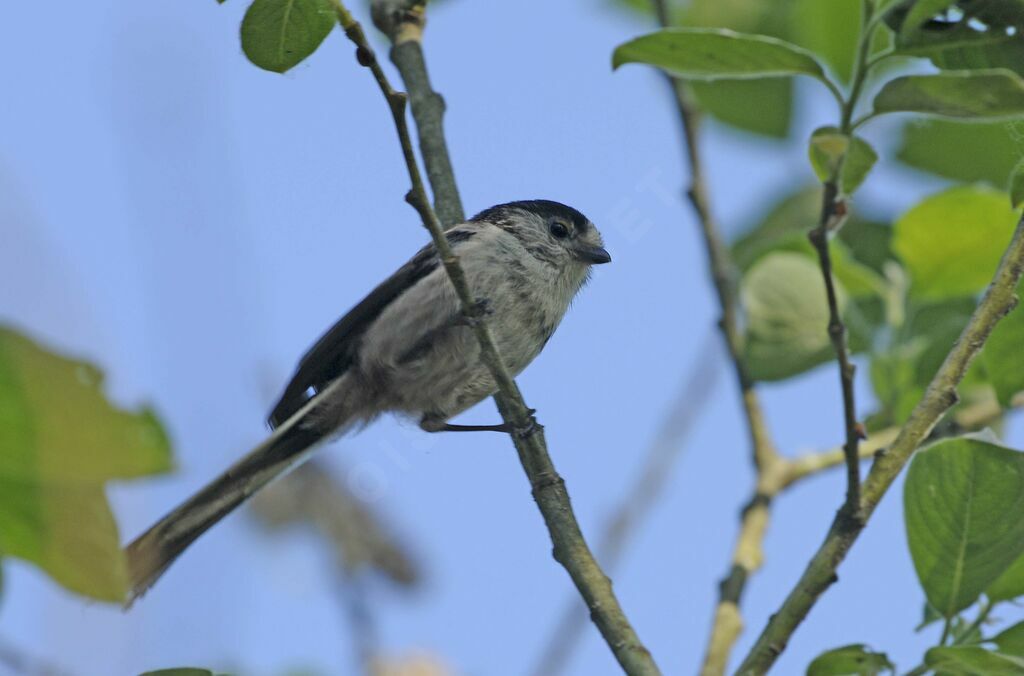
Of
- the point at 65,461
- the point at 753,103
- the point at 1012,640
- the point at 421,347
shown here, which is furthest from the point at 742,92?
the point at 65,461

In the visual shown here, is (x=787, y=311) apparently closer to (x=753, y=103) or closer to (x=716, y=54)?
(x=753, y=103)

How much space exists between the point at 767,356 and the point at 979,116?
134 centimetres

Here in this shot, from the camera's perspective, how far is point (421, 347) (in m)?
3.40

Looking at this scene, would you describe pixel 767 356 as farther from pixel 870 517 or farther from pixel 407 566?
pixel 407 566

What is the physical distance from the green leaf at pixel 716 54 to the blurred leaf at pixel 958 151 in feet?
4.10

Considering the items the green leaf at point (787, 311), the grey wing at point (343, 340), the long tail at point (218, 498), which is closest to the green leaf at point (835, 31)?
the green leaf at point (787, 311)

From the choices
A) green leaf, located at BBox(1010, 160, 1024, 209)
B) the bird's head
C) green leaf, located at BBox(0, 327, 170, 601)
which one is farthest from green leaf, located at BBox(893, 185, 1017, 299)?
green leaf, located at BBox(0, 327, 170, 601)

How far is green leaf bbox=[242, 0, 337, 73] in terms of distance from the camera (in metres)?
1.79

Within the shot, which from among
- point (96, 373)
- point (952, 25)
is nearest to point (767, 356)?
point (952, 25)

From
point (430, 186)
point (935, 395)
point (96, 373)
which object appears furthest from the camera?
point (430, 186)

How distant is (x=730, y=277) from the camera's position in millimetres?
3258

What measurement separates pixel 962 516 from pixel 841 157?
718 mm

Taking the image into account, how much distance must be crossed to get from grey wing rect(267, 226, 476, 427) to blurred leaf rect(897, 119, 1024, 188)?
1250mm

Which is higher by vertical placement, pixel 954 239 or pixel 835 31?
pixel 835 31
